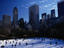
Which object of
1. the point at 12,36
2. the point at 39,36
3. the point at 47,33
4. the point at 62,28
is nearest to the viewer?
the point at 62,28

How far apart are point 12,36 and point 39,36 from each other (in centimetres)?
6190

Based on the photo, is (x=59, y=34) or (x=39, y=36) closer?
(x=59, y=34)

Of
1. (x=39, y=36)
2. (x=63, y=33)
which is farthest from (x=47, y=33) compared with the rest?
(x=63, y=33)

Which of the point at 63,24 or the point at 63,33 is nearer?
the point at 63,33

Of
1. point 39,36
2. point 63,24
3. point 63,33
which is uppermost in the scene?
point 63,24

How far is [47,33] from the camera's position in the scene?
603 feet

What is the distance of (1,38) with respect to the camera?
141 meters

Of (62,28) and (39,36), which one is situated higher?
(62,28)

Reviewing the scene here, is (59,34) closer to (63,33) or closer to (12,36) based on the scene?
(63,33)

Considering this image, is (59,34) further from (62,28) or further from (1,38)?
(1,38)

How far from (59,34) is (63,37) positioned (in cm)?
882

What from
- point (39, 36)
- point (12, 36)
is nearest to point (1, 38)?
point (12, 36)

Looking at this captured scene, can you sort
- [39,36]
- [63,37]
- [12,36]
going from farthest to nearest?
1. [39,36]
2. [12,36]
3. [63,37]

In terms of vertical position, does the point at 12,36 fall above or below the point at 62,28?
below
